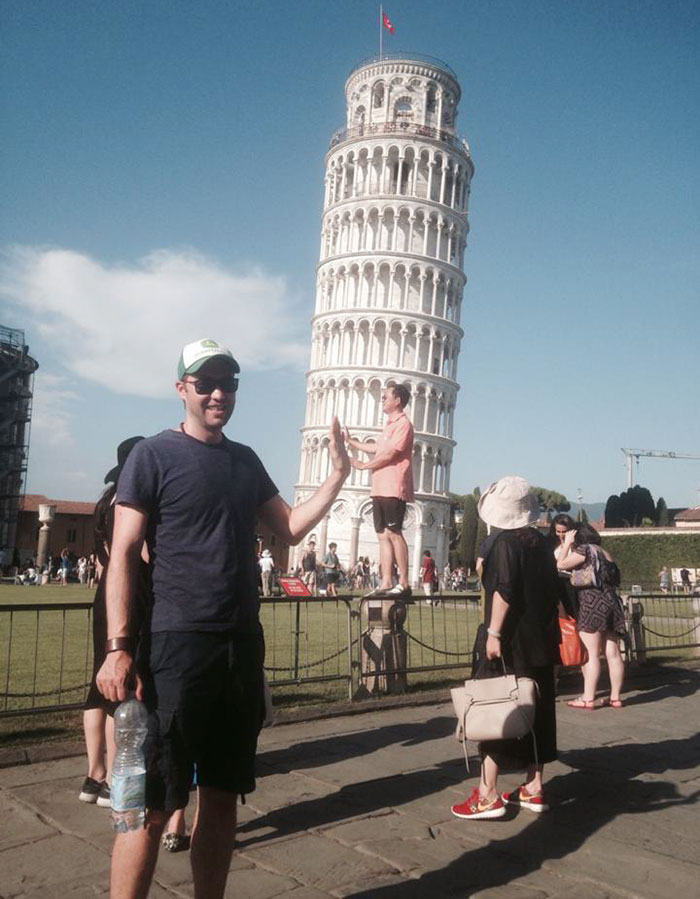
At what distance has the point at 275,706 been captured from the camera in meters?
6.84

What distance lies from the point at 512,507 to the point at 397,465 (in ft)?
8.14

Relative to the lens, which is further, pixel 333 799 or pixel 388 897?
pixel 333 799

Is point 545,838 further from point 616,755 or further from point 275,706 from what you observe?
point 275,706

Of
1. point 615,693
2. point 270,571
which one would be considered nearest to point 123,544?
point 615,693

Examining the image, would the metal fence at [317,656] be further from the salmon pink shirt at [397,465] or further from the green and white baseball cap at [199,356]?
the green and white baseball cap at [199,356]

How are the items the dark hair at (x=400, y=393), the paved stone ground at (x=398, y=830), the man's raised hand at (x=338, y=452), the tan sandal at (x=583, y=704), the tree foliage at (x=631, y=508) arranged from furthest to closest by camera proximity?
the tree foliage at (x=631, y=508), the tan sandal at (x=583, y=704), the dark hair at (x=400, y=393), the paved stone ground at (x=398, y=830), the man's raised hand at (x=338, y=452)

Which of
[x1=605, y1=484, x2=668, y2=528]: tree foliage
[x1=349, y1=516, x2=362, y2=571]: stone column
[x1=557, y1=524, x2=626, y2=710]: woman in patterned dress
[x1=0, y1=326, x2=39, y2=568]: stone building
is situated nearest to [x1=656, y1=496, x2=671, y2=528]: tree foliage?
[x1=605, y1=484, x2=668, y2=528]: tree foliage

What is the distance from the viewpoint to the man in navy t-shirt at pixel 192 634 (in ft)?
8.41

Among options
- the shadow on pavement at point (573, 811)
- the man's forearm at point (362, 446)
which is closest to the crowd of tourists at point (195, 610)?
the shadow on pavement at point (573, 811)

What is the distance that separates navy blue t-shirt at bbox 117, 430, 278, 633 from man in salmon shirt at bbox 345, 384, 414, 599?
3306 millimetres

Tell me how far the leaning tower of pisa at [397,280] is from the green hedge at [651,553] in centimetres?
1626

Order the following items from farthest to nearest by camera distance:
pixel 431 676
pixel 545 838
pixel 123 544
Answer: pixel 431 676, pixel 545 838, pixel 123 544

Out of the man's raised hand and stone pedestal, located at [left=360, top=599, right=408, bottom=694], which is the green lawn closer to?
stone pedestal, located at [left=360, top=599, right=408, bottom=694]

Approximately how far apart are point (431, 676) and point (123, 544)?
21.8ft
